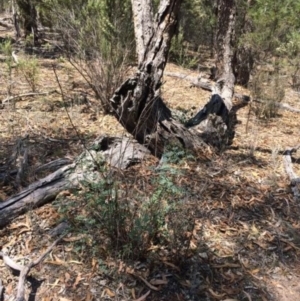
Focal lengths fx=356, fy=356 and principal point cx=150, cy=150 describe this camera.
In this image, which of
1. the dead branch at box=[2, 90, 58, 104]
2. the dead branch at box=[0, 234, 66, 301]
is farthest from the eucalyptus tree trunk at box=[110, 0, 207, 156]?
the dead branch at box=[2, 90, 58, 104]

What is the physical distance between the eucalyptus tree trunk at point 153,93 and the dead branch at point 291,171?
972 millimetres

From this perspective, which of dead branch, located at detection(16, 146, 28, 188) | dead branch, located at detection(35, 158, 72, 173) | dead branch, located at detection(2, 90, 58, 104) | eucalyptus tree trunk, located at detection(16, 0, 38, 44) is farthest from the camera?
eucalyptus tree trunk, located at detection(16, 0, 38, 44)

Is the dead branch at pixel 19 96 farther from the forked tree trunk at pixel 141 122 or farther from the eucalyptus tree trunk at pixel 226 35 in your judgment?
the eucalyptus tree trunk at pixel 226 35

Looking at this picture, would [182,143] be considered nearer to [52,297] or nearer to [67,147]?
[67,147]

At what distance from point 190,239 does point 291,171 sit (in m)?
1.84

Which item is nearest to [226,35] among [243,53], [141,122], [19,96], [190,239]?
[243,53]

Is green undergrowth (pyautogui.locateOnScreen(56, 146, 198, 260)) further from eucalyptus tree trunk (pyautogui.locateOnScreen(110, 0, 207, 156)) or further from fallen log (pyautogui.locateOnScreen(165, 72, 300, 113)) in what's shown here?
fallen log (pyautogui.locateOnScreen(165, 72, 300, 113))

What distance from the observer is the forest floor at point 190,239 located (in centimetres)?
221

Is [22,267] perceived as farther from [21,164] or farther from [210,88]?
[210,88]

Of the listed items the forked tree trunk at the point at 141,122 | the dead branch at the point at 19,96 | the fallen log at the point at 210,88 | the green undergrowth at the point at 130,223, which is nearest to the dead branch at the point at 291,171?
the forked tree trunk at the point at 141,122

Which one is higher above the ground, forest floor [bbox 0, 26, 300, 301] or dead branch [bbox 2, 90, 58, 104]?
dead branch [bbox 2, 90, 58, 104]

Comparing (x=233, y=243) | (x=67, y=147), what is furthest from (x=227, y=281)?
(x=67, y=147)

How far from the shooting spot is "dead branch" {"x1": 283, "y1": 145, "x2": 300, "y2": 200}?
3288 mm

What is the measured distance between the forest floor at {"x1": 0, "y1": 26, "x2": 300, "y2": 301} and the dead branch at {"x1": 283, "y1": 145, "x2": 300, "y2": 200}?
0.18ft
